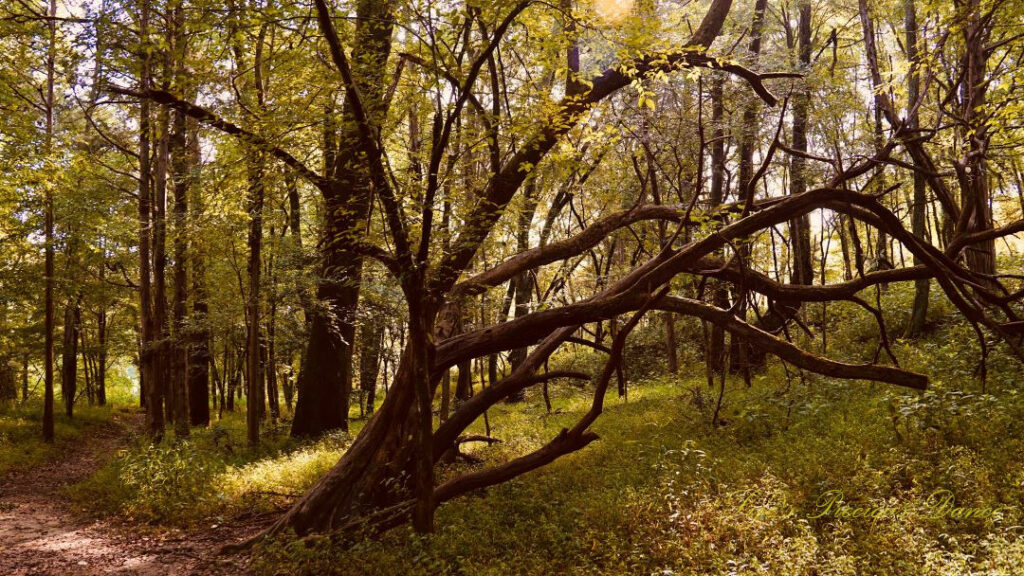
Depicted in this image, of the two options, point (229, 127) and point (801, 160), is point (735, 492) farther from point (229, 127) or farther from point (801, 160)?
point (801, 160)

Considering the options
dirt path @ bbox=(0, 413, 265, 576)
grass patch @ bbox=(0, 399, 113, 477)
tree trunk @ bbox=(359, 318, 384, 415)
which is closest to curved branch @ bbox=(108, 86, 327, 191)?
dirt path @ bbox=(0, 413, 265, 576)

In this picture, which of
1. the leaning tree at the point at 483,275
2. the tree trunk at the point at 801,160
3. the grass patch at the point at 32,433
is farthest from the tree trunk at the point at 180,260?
the tree trunk at the point at 801,160

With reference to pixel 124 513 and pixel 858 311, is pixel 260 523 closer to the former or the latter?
pixel 124 513

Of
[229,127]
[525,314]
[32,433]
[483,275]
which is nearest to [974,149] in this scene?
[525,314]

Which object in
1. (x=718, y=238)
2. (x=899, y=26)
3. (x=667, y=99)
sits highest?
(x=899, y=26)

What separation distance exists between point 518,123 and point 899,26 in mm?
19161

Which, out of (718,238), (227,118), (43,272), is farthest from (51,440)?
(718,238)

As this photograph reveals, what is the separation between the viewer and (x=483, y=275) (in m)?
8.58

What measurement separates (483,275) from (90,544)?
6846mm

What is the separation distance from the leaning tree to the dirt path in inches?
46.6

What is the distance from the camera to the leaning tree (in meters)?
5.92

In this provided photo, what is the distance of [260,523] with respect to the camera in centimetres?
862

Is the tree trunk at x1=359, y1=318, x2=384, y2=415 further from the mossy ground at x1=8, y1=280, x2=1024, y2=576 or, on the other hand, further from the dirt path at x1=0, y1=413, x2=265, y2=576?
the dirt path at x1=0, y1=413, x2=265, y2=576

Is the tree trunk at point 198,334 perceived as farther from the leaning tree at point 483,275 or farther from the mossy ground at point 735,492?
the leaning tree at point 483,275
